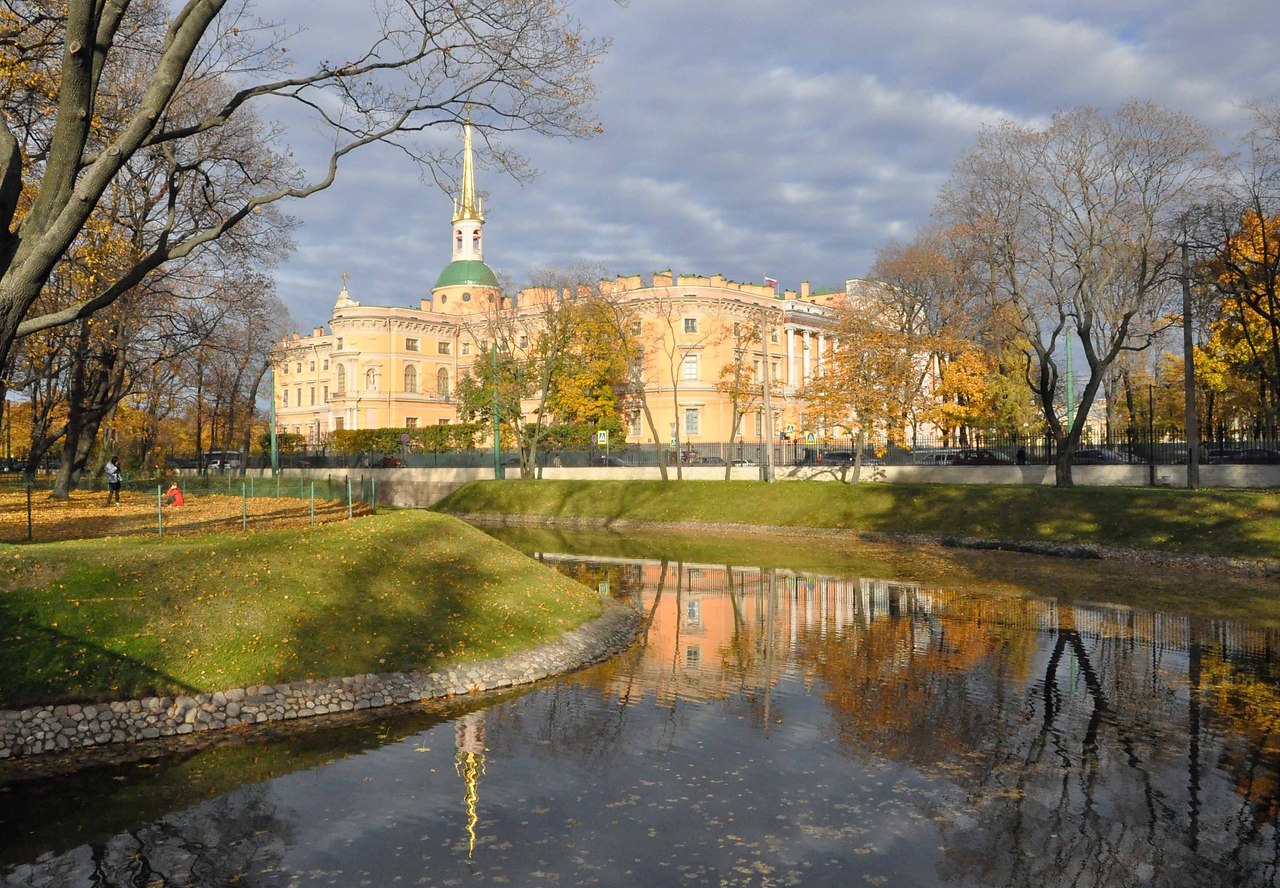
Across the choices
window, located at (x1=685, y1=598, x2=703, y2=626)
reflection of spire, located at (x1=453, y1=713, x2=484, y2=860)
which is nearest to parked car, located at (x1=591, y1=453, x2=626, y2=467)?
window, located at (x1=685, y1=598, x2=703, y2=626)

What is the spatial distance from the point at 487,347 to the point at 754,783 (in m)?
59.3

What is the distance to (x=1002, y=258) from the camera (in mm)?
38031

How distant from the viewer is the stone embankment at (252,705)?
12539mm

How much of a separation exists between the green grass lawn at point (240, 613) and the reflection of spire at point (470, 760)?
2.32m

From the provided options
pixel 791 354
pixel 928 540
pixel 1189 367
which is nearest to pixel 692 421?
pixel 791 354

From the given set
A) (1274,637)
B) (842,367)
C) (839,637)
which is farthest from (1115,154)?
(839,637)

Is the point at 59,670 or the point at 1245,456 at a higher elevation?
the point at 1245,456

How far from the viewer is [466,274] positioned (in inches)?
3954

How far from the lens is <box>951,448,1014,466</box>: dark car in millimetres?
47681

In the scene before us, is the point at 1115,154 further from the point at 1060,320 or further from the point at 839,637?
the point at 839,637

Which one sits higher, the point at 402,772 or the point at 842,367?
the point at 842,367

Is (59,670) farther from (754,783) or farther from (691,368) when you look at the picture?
(691,368)

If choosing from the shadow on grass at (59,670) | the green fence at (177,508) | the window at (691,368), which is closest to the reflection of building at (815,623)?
the shadow on grass at (59,670)

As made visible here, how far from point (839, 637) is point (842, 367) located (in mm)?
30184
